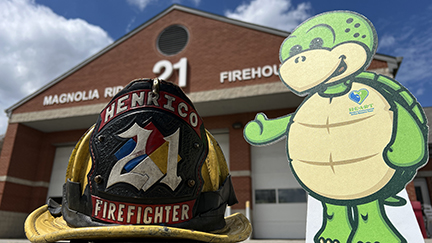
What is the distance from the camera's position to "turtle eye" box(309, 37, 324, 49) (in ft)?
17.1

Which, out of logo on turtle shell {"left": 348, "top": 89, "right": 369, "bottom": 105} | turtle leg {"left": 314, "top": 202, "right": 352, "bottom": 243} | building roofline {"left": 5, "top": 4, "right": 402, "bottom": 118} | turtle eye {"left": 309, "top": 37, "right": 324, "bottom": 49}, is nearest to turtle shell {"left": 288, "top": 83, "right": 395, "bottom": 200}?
logo on turtle shell {"left": 348, "top": 89, "right": 369, "bottom": 105}

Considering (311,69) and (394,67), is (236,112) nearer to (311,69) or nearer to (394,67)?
(394,67)

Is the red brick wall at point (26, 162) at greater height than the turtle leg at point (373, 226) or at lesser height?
greater

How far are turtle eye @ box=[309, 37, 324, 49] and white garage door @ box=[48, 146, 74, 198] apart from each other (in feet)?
43.7

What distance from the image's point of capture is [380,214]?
405 cm

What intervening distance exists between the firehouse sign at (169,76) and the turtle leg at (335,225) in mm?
7254

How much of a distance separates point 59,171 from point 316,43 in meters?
14.0

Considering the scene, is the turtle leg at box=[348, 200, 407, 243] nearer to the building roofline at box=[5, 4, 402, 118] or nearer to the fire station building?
the fire station building

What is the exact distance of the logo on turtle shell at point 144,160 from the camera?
72.4 inches

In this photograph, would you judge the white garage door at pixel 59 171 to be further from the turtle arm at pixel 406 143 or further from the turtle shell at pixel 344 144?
the turtle arm at pixel 406 143

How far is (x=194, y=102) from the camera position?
1195 cm

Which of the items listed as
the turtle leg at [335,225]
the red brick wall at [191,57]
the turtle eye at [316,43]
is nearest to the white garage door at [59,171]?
the red brick wall at [191,57]

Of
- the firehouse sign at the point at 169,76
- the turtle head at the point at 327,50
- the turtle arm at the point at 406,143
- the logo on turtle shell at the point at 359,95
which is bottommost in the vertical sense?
the turtle arm at the point at 406,143

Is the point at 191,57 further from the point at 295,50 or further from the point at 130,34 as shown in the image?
the point at 295,50
